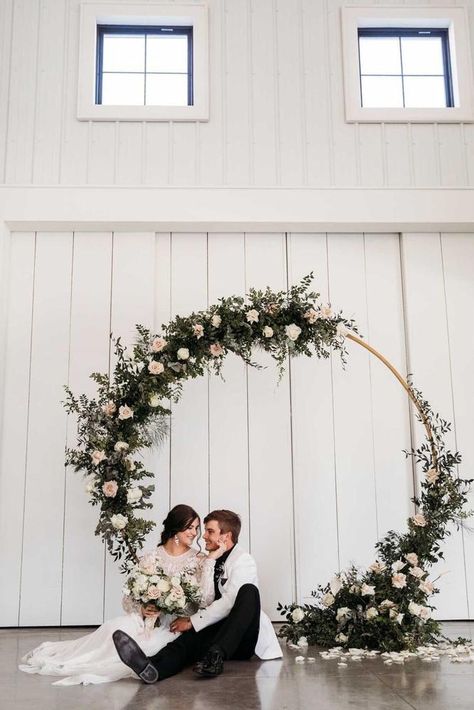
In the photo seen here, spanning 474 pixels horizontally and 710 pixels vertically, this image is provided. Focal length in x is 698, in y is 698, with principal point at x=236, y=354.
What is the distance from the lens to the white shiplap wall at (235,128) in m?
5.47

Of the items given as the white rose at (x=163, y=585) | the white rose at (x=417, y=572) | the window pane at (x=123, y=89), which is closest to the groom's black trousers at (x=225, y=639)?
the white rose at (x=163, y=585)

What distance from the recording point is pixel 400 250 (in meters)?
5.70

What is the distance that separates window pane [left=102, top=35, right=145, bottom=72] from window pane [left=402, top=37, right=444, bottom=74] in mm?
2201

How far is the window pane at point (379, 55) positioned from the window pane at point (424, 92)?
157 millimetres

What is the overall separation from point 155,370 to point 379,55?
3.43 meters

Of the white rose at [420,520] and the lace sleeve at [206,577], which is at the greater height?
the white rose at [420,520]

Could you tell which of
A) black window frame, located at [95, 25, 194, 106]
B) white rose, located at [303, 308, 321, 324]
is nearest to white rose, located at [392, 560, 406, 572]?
white rose, located at [303, 308, 321, 324]

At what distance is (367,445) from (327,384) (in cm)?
56

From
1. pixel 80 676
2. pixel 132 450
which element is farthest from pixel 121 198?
pixel 80 676

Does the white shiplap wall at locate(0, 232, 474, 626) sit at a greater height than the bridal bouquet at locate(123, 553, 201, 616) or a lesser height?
greater

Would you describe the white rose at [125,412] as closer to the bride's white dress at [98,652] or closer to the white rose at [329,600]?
the bride's white dress at [98,652]

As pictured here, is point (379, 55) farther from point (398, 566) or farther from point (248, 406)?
point (398, 566)

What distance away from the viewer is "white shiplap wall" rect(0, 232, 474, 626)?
5.13m

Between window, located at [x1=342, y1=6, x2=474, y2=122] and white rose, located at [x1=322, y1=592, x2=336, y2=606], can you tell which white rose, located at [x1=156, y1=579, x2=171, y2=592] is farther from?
window, located at [x1=342, y1=6, x2=474, y2=122]
